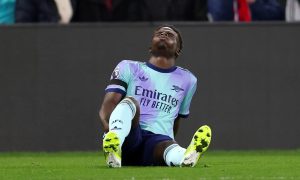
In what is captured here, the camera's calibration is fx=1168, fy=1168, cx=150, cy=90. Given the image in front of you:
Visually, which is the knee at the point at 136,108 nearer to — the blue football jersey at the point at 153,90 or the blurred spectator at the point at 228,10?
the blue football jersey at the point at 153,90

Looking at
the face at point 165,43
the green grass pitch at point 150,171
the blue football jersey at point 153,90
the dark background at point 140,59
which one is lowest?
the dark background at point 140,59

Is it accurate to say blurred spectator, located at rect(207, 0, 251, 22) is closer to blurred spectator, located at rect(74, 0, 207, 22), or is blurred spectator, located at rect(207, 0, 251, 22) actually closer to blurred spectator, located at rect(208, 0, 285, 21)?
blurred spectator, located at rect(208, 0, 285, 21)

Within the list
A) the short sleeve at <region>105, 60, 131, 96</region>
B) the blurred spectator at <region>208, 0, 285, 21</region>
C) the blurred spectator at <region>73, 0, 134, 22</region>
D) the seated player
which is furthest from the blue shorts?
the blurred spectator at <region>208, 0, 285, 21</region>

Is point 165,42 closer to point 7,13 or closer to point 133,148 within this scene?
point 133,148

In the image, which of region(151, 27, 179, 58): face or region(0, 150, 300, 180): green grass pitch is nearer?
region(0, 150, 300, 180): green grass pitch

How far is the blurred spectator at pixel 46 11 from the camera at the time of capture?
15.7 metres

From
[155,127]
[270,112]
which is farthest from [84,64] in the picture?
[155,127]

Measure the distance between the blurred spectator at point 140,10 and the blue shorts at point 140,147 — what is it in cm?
547

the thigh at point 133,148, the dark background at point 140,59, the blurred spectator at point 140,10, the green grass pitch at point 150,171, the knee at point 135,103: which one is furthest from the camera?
the blurred spectator at point 140,10

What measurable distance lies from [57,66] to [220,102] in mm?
2261

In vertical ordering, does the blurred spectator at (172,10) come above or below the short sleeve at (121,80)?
below

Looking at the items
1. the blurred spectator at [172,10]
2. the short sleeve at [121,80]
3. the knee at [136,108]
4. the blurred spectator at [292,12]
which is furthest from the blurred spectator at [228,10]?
the knee at [136,108]

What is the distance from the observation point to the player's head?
10.8 meters

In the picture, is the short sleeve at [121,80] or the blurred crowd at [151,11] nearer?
the short sleeve at [121,80]
